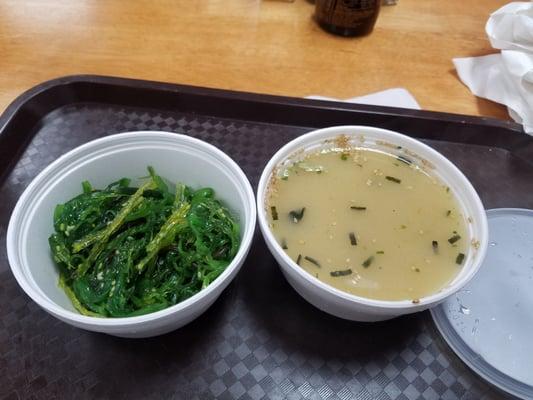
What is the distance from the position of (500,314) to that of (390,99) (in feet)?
2.79

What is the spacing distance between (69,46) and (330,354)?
1.59 metres

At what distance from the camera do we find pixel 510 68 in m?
1.59

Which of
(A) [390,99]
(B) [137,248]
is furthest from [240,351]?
(A) [390,99]

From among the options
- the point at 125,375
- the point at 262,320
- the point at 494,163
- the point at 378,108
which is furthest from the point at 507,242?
the point at 125,375

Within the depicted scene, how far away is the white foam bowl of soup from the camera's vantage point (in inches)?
37.9

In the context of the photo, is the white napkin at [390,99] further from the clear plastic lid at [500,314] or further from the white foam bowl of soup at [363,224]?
the clear plastic lid at [500,314]

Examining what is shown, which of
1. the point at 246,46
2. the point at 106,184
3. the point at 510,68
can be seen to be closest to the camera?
the point at 106,184

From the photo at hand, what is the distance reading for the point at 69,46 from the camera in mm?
1798

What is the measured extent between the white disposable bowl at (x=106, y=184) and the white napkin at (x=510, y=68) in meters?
1.06

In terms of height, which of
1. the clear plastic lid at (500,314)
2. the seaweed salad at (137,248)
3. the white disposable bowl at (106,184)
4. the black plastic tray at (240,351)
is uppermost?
the white disposable bowl at (106,184)

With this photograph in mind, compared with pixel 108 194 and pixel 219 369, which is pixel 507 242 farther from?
pixel 108 194

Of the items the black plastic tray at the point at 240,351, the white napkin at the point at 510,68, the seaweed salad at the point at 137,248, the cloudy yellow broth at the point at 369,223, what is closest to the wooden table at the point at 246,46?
the white napkin at the point at 510,68

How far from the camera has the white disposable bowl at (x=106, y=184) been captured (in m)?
0.87

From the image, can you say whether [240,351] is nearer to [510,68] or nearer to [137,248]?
[137,248]
